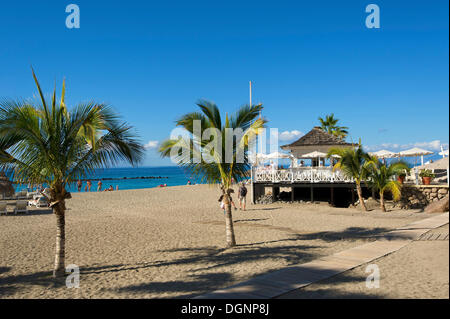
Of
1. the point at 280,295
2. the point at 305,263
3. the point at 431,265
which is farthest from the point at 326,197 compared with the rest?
the point at 431,265

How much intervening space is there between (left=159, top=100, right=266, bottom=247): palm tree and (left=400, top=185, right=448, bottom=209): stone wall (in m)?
13.5

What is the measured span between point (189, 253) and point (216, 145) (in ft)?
11.0

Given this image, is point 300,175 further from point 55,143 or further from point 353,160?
point 55,143

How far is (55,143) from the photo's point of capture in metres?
7.80

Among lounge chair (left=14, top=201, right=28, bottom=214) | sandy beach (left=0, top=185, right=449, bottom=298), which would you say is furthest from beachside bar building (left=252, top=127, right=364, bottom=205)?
lounge chair (left=14, top=201, right=28, bottom=214)

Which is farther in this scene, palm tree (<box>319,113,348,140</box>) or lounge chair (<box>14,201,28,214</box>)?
palm tree (<box>319,113,348,140</box>)

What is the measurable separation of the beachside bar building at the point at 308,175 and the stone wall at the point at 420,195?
303 cm

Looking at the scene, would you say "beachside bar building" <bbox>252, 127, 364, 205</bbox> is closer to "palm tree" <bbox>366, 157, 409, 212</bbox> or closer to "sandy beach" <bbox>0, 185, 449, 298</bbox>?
"palm tree" <bbox>366, 157, 409, 212</bbox>

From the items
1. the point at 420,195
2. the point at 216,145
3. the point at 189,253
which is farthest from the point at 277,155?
the point at 189,253

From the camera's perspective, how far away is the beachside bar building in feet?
71.6

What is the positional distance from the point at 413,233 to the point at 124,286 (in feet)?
29.6
